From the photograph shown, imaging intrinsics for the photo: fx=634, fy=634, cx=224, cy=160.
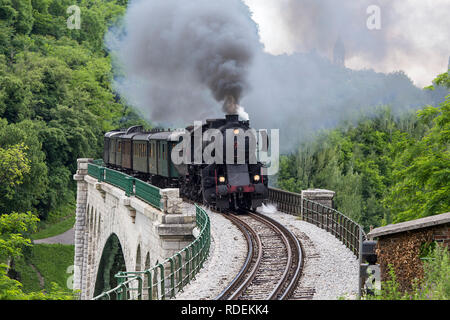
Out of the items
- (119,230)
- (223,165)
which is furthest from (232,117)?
(119,230)

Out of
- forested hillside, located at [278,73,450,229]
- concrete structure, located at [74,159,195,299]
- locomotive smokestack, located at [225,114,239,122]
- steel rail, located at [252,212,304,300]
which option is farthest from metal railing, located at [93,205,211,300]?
forested hillside, located at [278,73,450,229]

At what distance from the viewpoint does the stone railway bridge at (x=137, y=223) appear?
54.0ft

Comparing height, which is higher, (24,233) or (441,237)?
(441,237)

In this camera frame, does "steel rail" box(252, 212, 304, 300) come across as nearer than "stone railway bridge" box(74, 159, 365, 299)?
Yes

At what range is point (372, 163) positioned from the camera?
173 feet

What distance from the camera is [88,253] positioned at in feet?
115

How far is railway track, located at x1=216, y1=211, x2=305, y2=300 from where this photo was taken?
1238 centimetres

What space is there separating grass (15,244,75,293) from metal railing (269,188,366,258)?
58.0 ft

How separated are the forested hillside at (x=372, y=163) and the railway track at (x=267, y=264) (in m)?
6.21

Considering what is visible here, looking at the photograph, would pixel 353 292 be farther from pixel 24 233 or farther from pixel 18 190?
pixel 18 190

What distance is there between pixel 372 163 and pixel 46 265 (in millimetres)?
27365

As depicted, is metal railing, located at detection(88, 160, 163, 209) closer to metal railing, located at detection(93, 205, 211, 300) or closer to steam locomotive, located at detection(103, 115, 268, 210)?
steam locomotive, located at detection(103, 115, 268, 210)

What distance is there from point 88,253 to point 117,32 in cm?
4579
